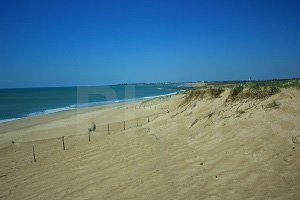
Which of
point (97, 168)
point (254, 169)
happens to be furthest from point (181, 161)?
point (97, 168)

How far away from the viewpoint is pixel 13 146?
68.4 feet

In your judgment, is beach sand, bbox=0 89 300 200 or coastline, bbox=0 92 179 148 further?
coastline, bbox=0 92 179 148

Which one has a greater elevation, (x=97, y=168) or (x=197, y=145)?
(x=197, y=145)

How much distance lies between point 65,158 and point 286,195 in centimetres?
1113

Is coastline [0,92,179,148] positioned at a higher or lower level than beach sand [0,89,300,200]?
lower

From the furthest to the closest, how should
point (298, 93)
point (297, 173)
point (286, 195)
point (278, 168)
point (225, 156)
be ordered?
A: point (298, 93) < point (225, 156) < point (278, 168) < point (297, 173) < point (286, 195)

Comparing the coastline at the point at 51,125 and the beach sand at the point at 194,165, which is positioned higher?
the beach sand at the point at 194,165

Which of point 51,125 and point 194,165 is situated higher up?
point 194,165

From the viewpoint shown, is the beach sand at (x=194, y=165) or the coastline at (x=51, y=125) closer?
the beach sand at (x=194, y=165)

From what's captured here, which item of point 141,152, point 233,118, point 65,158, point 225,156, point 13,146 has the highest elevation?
point 233,118

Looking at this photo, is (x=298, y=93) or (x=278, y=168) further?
(x=298, y=93)

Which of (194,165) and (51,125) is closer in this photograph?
(194,165)

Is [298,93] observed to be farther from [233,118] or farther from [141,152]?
[141,152]

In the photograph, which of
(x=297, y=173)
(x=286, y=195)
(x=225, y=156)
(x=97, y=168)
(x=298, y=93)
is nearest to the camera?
(x=286, y=195)
